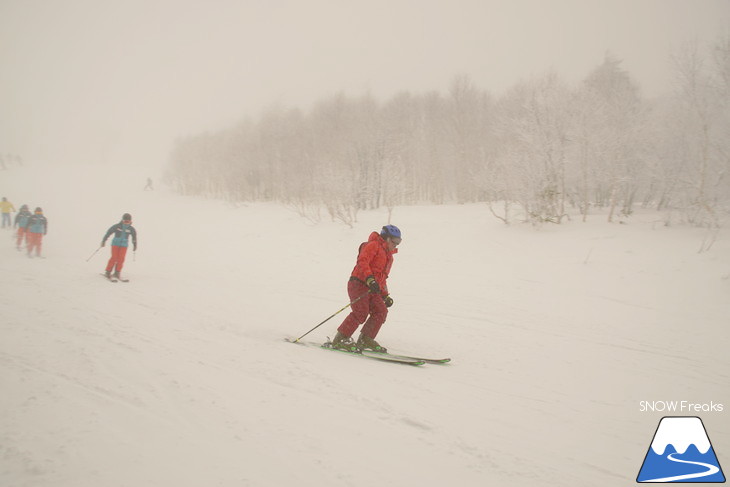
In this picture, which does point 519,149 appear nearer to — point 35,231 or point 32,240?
point 35,231

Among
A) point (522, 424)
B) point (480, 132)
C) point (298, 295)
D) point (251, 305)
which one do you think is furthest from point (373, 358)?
point (480, 132)

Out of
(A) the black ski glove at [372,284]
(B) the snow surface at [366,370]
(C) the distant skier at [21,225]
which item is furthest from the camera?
(C) the distant skier at [21,225]

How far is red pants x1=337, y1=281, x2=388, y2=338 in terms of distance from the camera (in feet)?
17.3

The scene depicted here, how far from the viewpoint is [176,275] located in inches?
401

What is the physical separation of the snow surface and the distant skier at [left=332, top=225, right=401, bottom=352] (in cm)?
47

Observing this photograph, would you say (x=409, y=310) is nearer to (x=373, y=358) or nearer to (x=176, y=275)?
(x=373, y=358)

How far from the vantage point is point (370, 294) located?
531 cm

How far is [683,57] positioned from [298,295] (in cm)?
1434

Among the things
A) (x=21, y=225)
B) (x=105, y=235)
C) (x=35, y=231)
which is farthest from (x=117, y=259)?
(x=21, y=225)

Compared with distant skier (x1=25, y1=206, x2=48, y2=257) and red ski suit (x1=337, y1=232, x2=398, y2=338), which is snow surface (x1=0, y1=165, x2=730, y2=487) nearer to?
red ski suit (x1=337, y1=232, x2=398, y2=338)

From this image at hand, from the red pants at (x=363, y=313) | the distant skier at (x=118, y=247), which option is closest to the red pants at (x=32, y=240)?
the distant skier at (x=118, y=247)

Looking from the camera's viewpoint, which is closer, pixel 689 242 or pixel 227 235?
pixel 689 242

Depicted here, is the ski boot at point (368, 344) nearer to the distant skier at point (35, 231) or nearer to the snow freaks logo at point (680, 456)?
the snow freaks logo at point (680, 456)

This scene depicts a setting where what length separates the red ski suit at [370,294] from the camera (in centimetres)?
525
